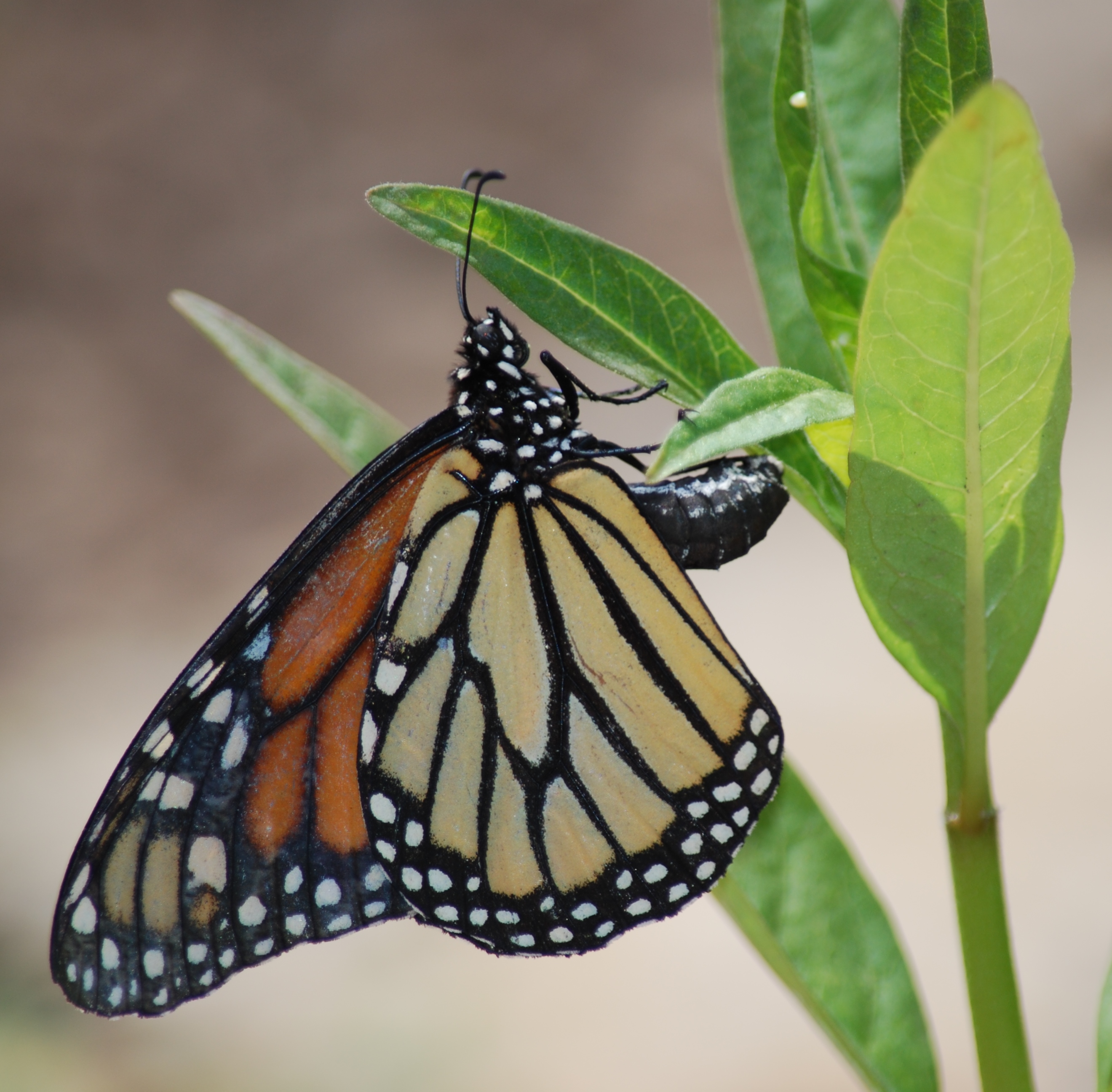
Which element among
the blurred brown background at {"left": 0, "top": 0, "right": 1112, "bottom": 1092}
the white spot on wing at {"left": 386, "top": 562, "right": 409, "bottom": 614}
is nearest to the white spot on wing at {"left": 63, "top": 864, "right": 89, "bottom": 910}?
the white spot on wing at {"left": 386, "top": 562, "right": 409, "bottom": 614}

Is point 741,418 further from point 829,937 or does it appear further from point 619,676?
point 829,937

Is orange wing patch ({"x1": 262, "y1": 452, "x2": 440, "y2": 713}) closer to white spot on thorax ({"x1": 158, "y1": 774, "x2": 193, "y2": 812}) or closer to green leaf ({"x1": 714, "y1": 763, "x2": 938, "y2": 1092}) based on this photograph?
white spot on thorax ({"x1": 158, "y1": 774, "x2": 193, "y2": 812})

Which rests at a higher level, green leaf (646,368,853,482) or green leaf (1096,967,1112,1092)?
green leaf (646,368,853,482)

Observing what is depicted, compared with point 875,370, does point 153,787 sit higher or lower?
lower

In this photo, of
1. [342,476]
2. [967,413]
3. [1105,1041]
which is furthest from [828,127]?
[342,476]

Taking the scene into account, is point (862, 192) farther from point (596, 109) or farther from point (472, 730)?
point (596, 109)

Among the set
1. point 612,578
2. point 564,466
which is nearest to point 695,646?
point 612,578
